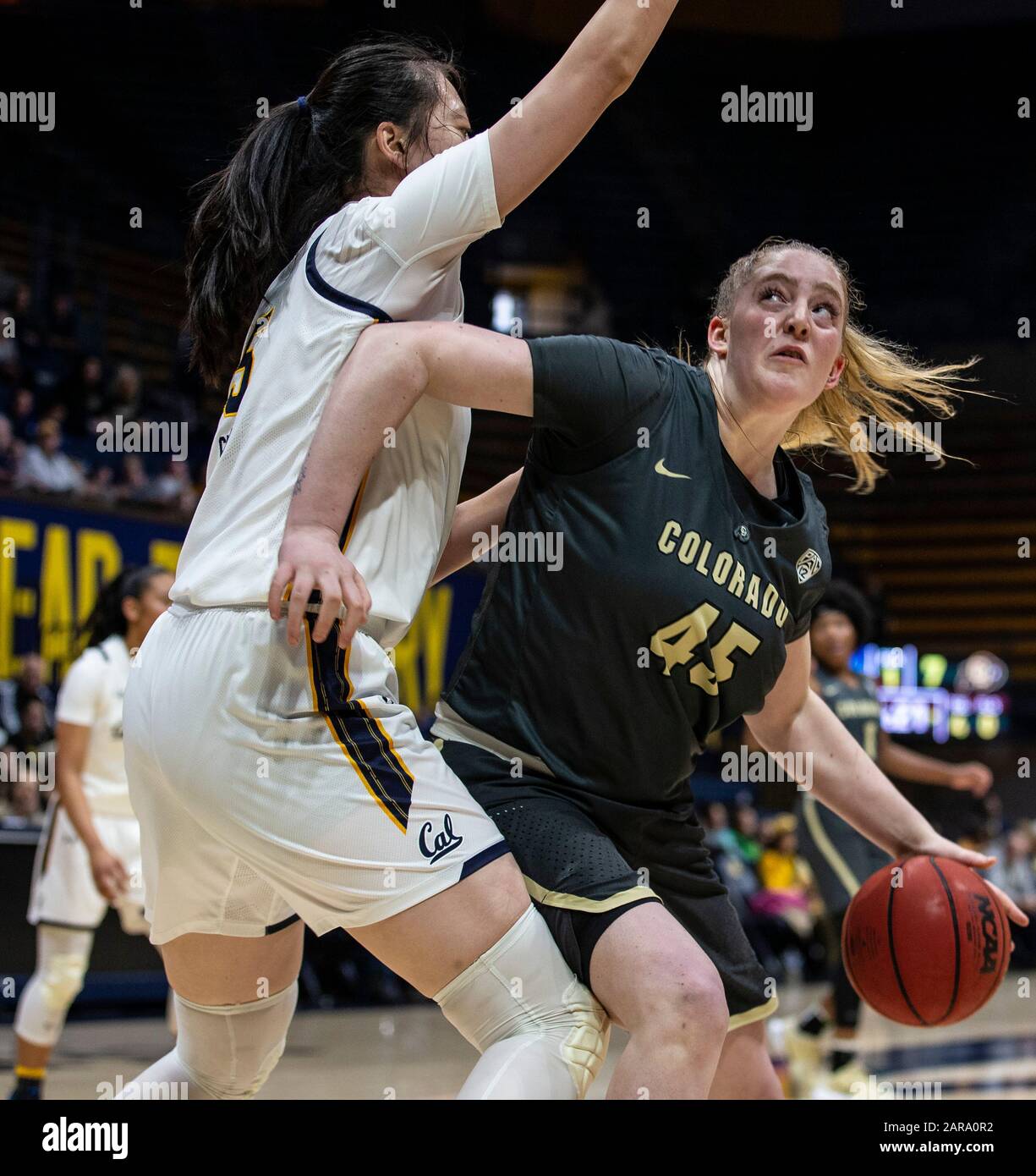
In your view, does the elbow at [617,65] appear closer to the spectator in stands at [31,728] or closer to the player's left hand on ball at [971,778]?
the player's left hand on ball at [971,778]

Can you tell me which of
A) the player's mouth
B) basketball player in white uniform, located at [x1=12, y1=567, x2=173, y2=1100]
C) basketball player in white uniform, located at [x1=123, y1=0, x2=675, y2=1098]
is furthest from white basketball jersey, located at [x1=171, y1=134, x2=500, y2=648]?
basketball player in white uniform, located at [x1=12, y1=567, x2=173, y2=1100]

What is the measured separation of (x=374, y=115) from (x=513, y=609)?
2.82 ft

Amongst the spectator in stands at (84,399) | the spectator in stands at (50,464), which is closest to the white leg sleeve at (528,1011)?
the spectator in stands at (50,464)

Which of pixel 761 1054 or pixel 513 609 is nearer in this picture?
pixel 513 609

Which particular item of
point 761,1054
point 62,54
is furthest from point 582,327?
point 761,1054

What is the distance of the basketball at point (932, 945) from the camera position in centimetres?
275

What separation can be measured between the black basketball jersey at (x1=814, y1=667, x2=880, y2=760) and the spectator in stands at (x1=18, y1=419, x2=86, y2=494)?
15.7 feet

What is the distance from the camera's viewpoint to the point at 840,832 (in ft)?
19.0

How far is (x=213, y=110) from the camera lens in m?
13.5

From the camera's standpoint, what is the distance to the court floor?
509 cm

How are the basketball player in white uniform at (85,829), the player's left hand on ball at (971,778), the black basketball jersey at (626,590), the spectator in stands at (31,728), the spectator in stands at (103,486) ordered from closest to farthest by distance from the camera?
the black basketball jersey at (626,590), the basketball player in white uniform at (85,829), the player's left hand on ball at (971,778), the spectator in stands at (31,728), the spectator in stands at (103,486)

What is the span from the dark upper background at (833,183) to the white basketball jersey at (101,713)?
800 centimetres

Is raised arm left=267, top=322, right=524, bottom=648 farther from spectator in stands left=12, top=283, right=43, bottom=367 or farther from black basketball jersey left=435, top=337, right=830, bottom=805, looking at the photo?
spectator in stands left=12, top=283, right=43, bottom=367

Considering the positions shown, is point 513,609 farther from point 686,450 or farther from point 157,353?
point 157,353
